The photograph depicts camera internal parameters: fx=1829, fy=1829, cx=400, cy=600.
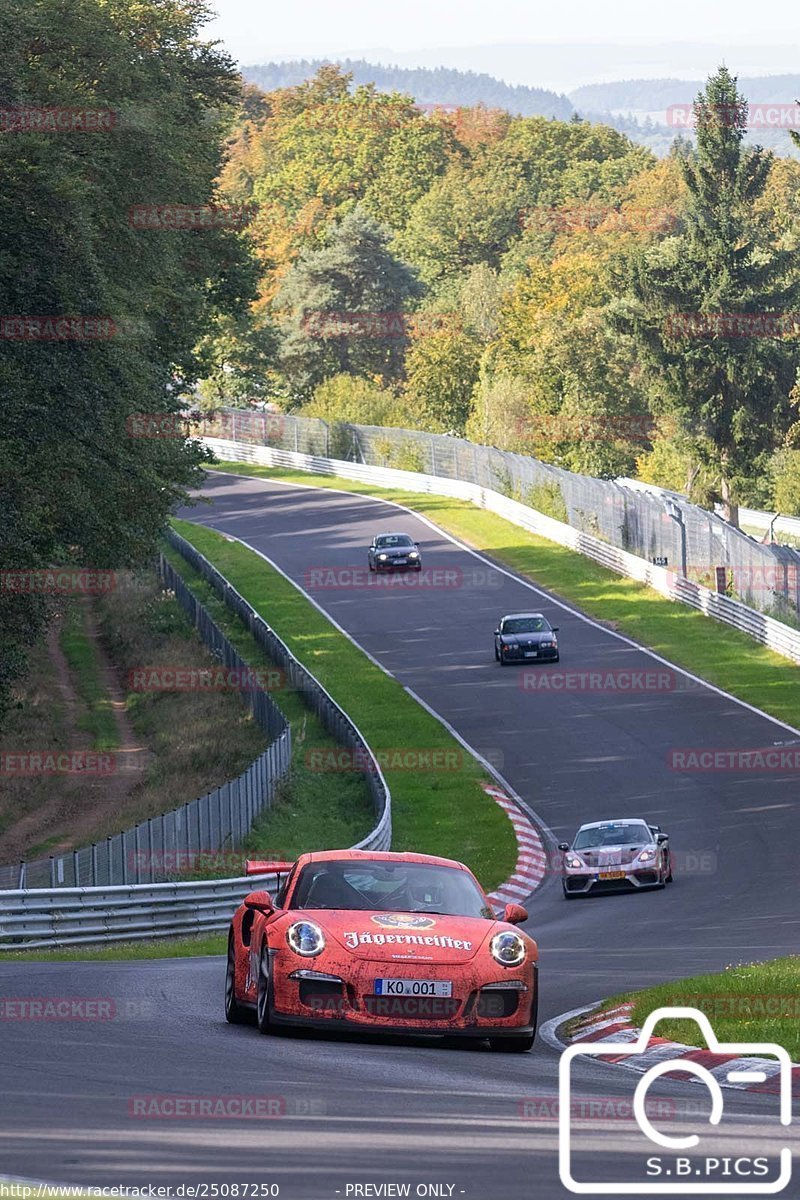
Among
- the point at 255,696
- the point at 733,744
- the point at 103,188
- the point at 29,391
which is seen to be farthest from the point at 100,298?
the point at 733,744

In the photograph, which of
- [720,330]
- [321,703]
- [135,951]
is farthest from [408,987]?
[720,330]

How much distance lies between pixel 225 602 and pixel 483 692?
14025 millimetres

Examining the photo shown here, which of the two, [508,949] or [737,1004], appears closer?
[508,949]

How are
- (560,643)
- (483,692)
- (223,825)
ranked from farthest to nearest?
(560,643)
(483,692)
(223,825)

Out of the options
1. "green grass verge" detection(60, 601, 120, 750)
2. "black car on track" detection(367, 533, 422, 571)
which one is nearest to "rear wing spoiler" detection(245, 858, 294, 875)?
"green grass verge" detection(60, 601, 120, 750)

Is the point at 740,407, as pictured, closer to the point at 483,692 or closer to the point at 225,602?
the point at 225,602

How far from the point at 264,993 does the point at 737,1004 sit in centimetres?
351

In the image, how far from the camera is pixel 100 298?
30.8m

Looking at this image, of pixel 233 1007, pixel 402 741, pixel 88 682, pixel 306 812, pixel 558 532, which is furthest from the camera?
pixel 558 532

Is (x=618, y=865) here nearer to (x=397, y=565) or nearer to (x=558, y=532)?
(x=397, y=565)

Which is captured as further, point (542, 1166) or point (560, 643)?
point (560, 643)

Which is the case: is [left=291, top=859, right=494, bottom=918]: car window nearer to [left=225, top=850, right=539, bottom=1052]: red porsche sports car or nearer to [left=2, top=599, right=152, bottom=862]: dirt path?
[left=225, top=850, right=539, bottom=1052]: red porsche sports car

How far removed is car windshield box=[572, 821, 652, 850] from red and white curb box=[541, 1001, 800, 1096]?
14084mm

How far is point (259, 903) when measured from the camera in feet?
42.3
